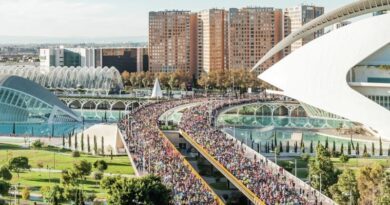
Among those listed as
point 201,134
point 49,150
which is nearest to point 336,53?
point 201,134

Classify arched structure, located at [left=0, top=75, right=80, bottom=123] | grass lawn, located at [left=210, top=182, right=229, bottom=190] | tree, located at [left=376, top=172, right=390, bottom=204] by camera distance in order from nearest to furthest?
tree, located at [left=376, top=172, right=390, bottom=204] → grass lawn, located at [left=210, top=182, right=229, bottom=190] → arched structure, located at [left=0, top=75, right=80, bottom=123]

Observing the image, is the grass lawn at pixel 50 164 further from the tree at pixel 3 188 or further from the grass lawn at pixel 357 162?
the grass lawn at pixel 357 162

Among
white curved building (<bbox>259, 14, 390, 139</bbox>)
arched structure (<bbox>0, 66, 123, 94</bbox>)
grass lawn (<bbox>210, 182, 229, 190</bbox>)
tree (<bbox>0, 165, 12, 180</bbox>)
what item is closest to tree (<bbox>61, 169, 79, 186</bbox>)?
tree (<bbox>0, 165, 12, 180</bbox>)

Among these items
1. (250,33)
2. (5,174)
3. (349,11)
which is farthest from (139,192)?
(250,33)

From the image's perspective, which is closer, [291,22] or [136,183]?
[136,183]

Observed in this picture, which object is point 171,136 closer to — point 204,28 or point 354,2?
point 354,2

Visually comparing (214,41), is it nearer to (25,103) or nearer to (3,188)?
(25,103)

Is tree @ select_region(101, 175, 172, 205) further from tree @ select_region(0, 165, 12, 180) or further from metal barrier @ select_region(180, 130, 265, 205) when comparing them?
tree @ select_region(0, 165, 12, 180)
